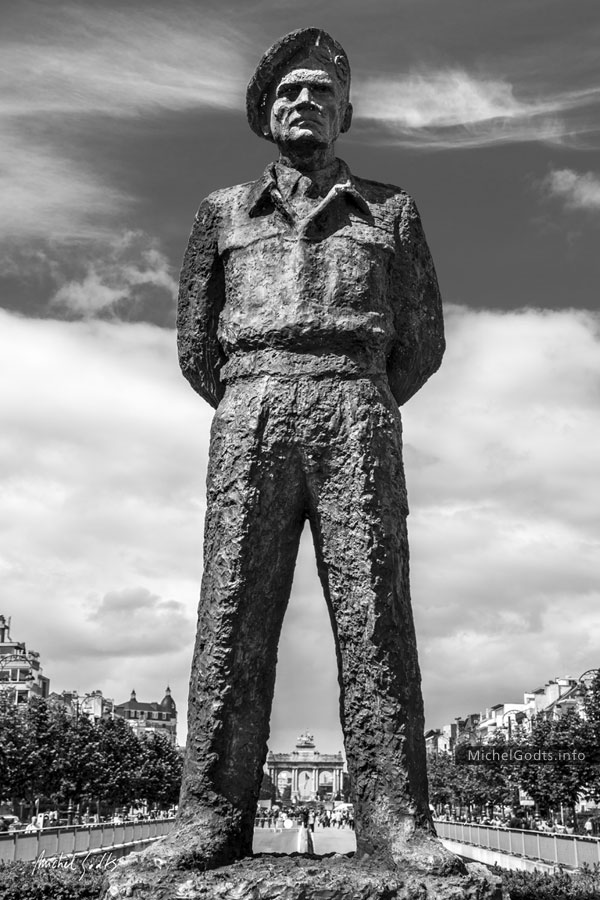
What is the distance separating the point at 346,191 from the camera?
5.95m

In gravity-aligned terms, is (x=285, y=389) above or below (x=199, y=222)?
below

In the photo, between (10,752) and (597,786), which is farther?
(10,752)

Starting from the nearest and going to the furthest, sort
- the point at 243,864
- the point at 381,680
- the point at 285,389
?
the point at 243,864, the point at 381,680, the point at 285,389

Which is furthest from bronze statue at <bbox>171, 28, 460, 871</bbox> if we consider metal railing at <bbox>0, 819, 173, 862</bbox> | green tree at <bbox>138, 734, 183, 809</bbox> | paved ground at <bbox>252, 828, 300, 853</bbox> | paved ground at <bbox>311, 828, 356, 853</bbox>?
green tree at <bbox>138, 734, 183, 809</bbox>

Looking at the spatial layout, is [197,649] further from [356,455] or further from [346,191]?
[346,191]

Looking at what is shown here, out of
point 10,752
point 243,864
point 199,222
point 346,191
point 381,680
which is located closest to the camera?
point 243,864

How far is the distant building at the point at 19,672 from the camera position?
93.5 metres

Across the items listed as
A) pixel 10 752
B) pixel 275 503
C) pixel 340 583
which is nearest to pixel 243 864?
pixel 340 583

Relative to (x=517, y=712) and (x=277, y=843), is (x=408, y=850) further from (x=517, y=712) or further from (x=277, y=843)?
(x=517, y=712)

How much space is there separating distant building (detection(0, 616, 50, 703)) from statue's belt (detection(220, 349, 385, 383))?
8749 cm

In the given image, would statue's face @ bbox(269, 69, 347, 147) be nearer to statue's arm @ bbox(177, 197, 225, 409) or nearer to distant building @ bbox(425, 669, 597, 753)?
statue's arm @ bbox(177, 197, 225, 409)

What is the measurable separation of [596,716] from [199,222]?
34430mm

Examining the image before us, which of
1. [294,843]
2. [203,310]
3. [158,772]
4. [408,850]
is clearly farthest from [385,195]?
[158,772]

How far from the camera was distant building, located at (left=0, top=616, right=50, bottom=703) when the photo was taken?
93500 mm
